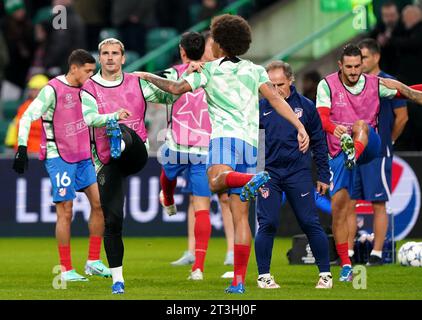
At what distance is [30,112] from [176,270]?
8.32ft

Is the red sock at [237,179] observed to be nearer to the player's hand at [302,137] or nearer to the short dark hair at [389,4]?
the player's hand at [302,137]

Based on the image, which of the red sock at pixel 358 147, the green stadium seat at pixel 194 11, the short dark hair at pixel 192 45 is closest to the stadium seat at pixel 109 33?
the green stadium seat at pixel 194 11

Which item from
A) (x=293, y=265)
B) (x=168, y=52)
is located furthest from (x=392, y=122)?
(x=168, y=52)

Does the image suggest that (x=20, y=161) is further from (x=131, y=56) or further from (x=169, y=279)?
(x=131, y=56)

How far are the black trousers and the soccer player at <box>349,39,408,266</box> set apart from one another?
3895mm

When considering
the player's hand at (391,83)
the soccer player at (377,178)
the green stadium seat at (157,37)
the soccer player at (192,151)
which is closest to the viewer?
the player's hand at (391,83)

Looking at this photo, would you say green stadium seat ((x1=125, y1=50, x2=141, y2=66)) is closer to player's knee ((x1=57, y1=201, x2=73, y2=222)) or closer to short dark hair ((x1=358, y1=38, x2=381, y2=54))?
short dark hair ((x1=358, y1=38, x2=381, y2=54))

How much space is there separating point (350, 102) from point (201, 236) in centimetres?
204

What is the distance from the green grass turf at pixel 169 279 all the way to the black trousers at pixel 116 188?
43cm

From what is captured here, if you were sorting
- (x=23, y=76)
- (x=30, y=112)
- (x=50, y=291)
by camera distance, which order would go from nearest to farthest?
1. (x=50, y=291)
2. (x=30, y=112)
3. (x=23, y=76)

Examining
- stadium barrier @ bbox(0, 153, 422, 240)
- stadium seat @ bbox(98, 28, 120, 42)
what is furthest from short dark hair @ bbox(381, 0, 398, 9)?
stadium seat @ bbox(98, 28, 120, 42)

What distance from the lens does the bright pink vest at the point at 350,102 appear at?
13.1 metres

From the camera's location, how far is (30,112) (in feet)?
41.2

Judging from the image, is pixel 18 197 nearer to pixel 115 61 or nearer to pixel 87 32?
pixel 87 32
